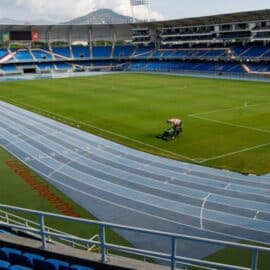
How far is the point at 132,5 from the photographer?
360 ft

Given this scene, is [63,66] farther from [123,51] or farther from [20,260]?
[20,260]

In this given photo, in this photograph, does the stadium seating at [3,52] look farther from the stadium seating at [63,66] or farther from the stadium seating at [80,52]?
the stadium seating at [80,52]

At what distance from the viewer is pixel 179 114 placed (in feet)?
113

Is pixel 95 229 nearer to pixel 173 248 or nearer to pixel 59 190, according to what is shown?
pixel 59 190

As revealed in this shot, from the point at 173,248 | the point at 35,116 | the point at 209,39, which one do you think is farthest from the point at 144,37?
the point at 173,248

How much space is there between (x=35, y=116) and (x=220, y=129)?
54.3 feet

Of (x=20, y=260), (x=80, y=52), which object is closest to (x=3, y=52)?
(x=80, y=52)

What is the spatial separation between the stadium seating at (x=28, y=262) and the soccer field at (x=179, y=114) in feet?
44.9

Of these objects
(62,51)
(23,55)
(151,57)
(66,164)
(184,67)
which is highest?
(62,51)

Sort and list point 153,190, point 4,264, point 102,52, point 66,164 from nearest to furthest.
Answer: point 4,264, point 153,190, point 66,164, point 102,52

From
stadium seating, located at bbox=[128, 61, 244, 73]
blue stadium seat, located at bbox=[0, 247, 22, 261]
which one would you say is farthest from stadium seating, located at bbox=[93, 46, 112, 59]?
blue stadium seat, located at bbox=[0, 247, 22, 261]

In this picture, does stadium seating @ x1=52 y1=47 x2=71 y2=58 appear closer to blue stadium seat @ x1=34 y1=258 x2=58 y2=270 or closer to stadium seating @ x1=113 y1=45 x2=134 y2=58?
stadium seating @ x1=113 y1=45 x2=134 y2=58

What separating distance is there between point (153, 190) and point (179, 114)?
18.3m

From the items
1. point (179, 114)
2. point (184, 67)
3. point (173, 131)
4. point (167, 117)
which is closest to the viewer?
point (173, 131)
